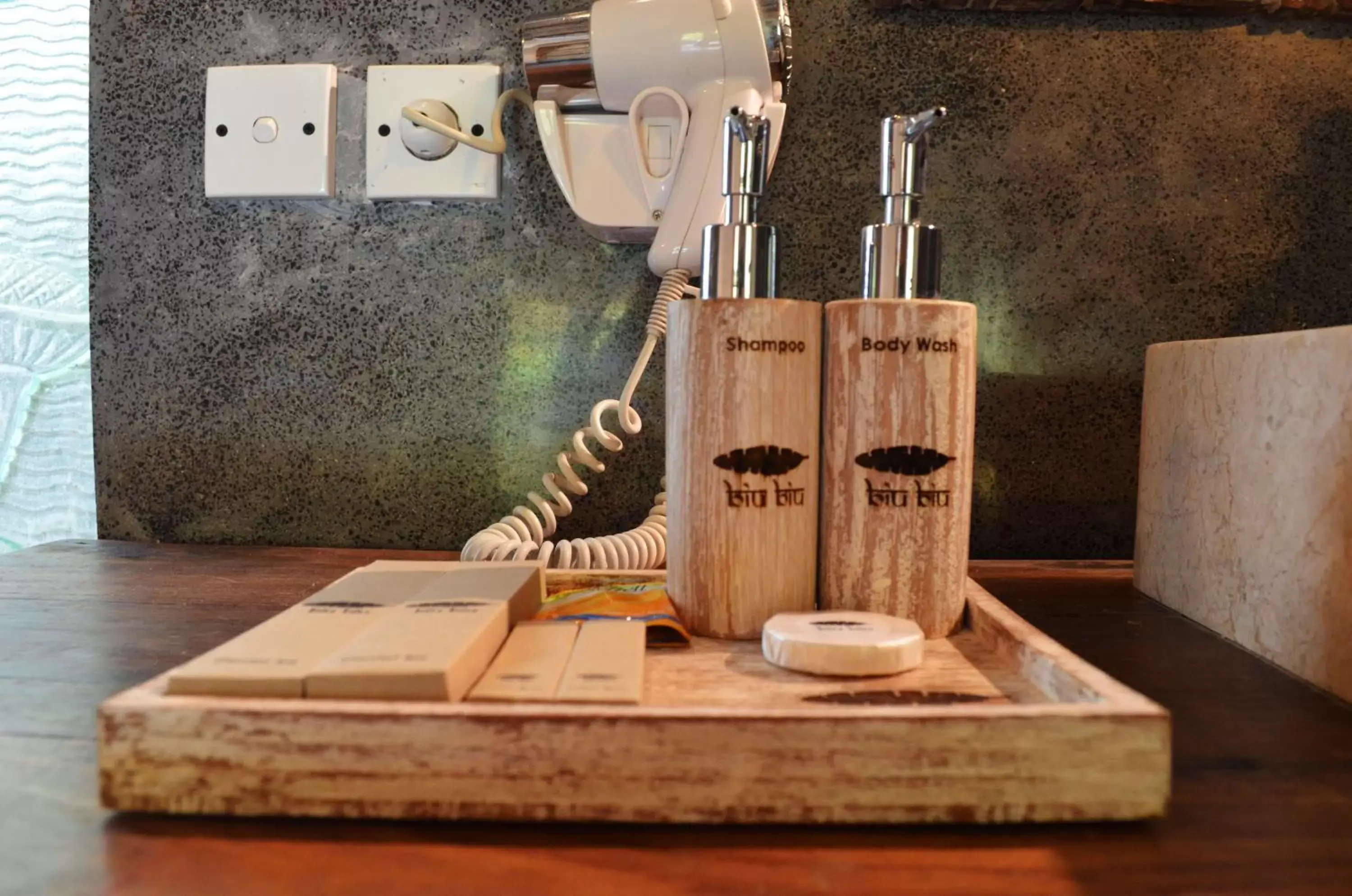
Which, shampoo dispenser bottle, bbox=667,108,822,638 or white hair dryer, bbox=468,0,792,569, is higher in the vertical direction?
white hair dryer, bbox=468,0,792,569

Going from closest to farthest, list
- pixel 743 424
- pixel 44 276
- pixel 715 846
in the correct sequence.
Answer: pixel 715 846, pixel 743 424, pixel 44 276

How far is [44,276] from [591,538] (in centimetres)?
67

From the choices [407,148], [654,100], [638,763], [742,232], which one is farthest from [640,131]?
[638,763]

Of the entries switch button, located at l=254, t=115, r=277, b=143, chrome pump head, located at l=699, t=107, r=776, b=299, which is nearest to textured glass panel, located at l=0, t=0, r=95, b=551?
switch button, located at l=254, t=115, r=277, b=143

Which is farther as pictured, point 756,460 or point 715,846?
point 756,460

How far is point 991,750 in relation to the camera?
346 mm

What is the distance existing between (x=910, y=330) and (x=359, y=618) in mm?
295

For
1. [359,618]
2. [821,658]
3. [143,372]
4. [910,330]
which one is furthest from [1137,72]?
[143,372]

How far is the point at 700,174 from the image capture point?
0.74 meters

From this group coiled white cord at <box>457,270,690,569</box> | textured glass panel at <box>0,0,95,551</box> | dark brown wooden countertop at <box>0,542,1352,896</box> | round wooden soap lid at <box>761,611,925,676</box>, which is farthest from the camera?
textured glass panel at <box>0,0,95,551</box>

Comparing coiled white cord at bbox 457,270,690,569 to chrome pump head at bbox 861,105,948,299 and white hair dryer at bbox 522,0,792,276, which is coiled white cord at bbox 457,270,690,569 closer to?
white hair dryer at bbox 522,0,792,276

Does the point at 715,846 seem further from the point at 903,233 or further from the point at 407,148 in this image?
the point at 407,148

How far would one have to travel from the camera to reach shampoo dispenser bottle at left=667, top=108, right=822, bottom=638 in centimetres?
49

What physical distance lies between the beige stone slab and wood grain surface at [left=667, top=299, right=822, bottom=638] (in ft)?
0.83
